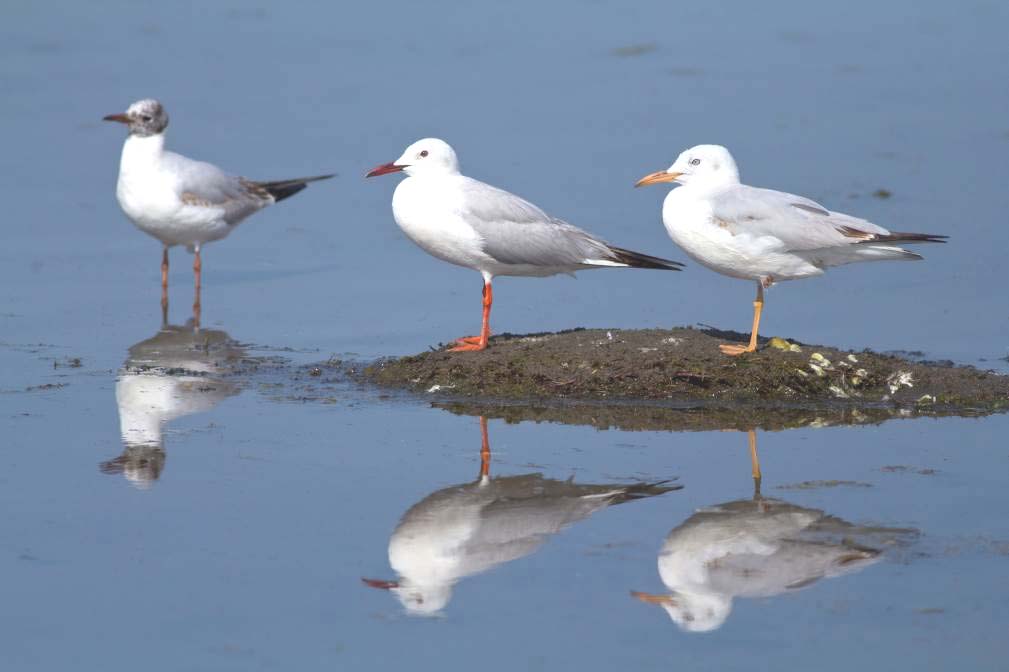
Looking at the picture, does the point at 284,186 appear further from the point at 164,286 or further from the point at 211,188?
the point at 164,286

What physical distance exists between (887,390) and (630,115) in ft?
22.3

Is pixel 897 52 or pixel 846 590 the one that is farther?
pixel 897 52

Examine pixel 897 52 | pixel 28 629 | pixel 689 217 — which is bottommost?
pixel 28 629

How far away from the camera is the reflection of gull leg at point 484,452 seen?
7145 mm

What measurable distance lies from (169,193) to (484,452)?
5025 millimetres

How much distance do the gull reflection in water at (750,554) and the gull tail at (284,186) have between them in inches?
267

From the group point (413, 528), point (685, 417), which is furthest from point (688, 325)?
point (413, 528)

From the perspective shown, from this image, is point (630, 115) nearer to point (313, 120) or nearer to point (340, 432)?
point (313, 120)

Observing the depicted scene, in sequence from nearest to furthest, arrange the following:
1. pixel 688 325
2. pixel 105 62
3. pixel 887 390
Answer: pixel 887 390 < pixel 688 325 < pixel 105 62

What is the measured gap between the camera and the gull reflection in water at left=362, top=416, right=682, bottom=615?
5.89 m

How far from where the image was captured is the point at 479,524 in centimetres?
647

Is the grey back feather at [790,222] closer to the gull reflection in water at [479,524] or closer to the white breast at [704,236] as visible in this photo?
the white breast at [704,236]

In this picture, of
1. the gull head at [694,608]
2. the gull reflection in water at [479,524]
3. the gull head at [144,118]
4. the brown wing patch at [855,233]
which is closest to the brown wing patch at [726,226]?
the brown wing patch at [855,233]

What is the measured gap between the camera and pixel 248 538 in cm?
630
